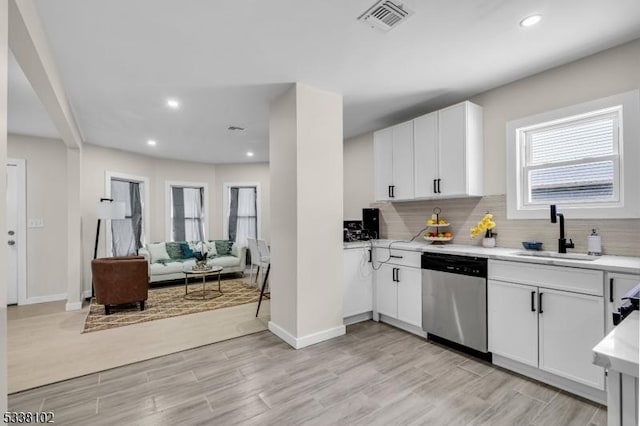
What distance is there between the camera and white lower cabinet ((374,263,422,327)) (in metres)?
3.21

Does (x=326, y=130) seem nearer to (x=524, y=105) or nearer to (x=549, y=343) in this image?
(x=524, y=105)

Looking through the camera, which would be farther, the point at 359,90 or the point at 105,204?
the point at 105,204

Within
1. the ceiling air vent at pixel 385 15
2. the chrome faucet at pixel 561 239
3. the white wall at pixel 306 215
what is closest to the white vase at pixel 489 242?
the chrome faucet at pixel 561 239

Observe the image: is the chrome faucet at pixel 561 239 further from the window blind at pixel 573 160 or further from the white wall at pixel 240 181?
the white wall at pixel 240 181

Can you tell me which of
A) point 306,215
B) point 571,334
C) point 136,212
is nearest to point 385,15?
point 306,215

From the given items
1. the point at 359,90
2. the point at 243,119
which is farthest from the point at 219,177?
the point at 359,90

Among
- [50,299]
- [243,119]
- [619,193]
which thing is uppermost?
[243,119]

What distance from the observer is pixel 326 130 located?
3.23m

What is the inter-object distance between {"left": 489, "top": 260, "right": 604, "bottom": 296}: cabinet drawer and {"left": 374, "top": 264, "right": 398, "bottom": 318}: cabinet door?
1.11 m

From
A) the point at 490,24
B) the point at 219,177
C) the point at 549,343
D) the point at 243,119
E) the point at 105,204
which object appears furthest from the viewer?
the point at 219,177

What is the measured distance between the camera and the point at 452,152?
10.5 feet

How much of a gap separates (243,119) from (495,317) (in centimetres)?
364

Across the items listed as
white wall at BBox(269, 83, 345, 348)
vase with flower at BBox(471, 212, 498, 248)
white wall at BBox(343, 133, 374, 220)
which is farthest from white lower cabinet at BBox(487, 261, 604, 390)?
white wall at BBox(343, 133, 374, 220)

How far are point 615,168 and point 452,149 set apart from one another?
4.16 ft
